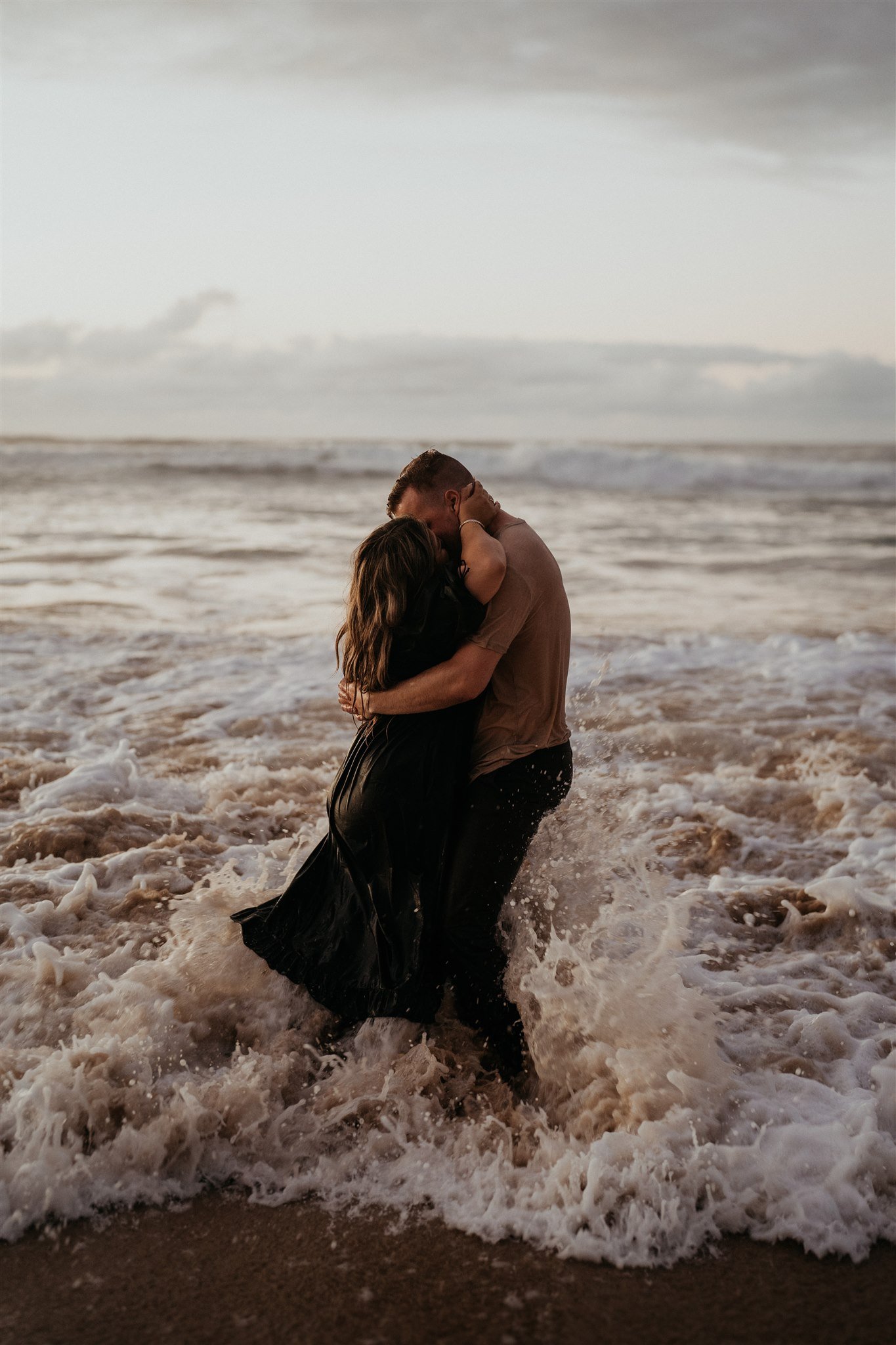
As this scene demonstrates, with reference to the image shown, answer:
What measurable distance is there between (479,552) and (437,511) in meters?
0.24

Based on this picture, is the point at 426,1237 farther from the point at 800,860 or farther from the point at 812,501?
the point at 812,501

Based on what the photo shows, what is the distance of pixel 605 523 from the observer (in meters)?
22.4

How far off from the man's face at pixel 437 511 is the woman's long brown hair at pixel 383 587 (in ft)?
0.27

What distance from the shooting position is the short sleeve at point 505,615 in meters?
3.30

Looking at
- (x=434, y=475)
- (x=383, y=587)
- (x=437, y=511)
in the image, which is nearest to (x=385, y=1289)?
(x=383, y=587)

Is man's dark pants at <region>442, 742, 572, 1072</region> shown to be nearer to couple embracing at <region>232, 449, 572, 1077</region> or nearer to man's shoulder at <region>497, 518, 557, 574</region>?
couple embracing at <region>232, 449, 572, 1077</region>

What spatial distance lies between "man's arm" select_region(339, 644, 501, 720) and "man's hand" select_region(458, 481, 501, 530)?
1.57 feet

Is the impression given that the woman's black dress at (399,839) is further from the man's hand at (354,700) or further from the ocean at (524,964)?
the ocean at (524,964)

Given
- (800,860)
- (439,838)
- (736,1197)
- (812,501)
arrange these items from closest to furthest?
(736,1197) < (439,838) < (800,860) < (812,501)

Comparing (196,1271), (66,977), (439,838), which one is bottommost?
(196,1271)

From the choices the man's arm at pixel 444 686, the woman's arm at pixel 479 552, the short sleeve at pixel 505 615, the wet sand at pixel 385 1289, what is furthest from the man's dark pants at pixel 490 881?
the wet sand at pixel 385 1289

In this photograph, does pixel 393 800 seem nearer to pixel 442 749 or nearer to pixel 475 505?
pixel 442 749

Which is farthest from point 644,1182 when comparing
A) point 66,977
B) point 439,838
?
point 66,977

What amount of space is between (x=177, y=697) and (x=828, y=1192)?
6.30 m
